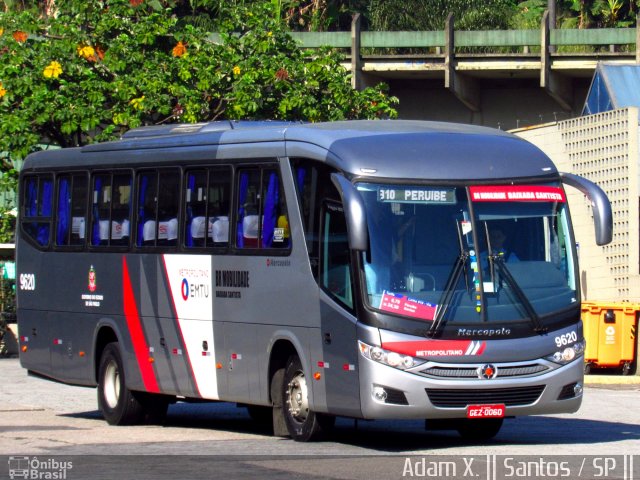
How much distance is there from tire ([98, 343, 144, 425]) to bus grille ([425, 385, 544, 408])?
5.17m

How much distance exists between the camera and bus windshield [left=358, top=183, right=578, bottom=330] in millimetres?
13133

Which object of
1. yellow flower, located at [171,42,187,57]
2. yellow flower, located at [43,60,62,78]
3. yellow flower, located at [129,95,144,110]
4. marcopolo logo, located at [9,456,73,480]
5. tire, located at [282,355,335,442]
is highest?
yellow flower, located at [171,42,187,57]

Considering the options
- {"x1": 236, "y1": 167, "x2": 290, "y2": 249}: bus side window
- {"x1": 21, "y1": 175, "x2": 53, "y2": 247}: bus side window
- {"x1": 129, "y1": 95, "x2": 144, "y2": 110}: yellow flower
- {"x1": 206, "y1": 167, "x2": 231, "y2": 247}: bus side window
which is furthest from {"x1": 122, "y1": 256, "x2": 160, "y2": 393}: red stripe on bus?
{"x1": 129, "y1": 95, "x2": 144, "y2": 110}: yellow flower

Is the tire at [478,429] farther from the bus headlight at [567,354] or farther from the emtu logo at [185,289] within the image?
the emtu logo at [185,289]

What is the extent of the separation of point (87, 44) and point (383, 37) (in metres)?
13.5

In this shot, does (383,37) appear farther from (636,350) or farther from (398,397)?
(398,397)

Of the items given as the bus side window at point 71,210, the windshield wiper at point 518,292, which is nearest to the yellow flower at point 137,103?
the bus side window at point 71,210

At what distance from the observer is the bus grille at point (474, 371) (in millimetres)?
13078

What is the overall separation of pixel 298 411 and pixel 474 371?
6.39 ft

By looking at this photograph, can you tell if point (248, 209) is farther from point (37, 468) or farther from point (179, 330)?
point (37, 468)

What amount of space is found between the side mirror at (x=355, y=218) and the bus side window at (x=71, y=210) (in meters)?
5.83

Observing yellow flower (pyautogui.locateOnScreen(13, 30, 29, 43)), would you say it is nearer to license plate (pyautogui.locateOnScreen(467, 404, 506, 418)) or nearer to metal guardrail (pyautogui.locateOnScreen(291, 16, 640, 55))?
metal guardrail (pyautogui.locateOnScreen(291, 16, 640, 55))

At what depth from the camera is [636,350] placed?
25.1 meters

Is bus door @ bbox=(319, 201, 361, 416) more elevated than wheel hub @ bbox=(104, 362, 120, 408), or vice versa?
bus door @ bbox=(319, 201, 361, 416)
